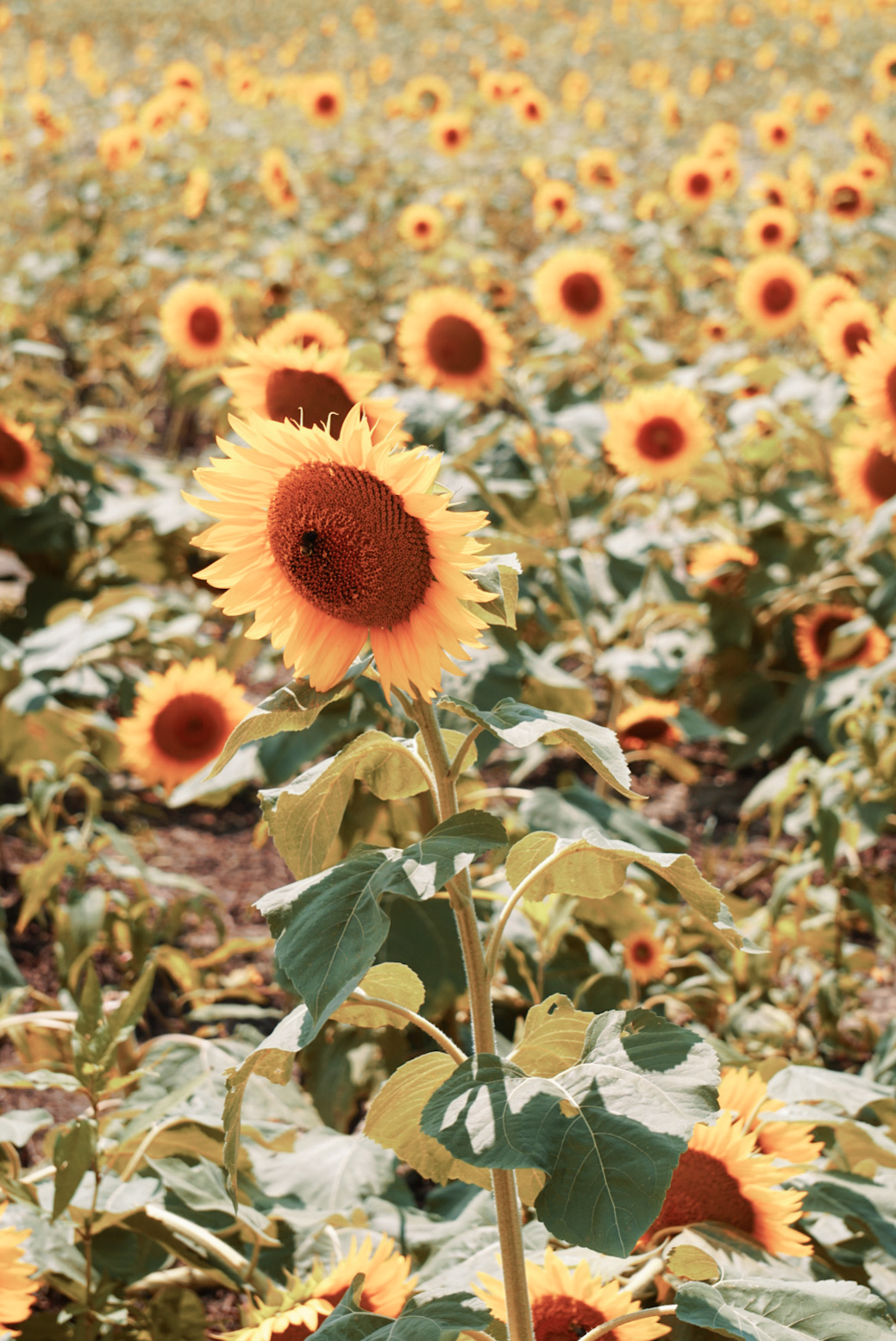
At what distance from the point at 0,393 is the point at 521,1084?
2.67 meters

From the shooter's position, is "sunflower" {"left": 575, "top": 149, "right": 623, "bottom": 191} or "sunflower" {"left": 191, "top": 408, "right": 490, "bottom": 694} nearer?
"sunflower" {"left": 191, "top": 408, "right": 490, "bottom": 694}

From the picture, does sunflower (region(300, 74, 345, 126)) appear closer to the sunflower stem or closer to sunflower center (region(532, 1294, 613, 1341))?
the sunflower stem

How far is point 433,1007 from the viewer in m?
1.61

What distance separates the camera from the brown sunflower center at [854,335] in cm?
308

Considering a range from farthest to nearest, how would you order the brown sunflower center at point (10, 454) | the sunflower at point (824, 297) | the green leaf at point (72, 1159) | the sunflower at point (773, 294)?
the sunflower at point (773, 294) → the sunflower at point (824, 297) → the brown sunflower center at point (10, 454) → the green leaf at point (72, 1159)

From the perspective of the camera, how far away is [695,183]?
5.50 metres

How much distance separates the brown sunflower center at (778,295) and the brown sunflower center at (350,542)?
10.9 ft

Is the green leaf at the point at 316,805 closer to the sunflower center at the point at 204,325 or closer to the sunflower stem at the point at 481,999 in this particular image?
the sunflower stem at the point at 481,999

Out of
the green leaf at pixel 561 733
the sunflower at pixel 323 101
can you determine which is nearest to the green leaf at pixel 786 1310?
the green leaf at pixel 561 733

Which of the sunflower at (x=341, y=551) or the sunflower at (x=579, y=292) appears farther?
the sunflower at (x=579, y=292)

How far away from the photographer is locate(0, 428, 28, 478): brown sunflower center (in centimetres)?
277

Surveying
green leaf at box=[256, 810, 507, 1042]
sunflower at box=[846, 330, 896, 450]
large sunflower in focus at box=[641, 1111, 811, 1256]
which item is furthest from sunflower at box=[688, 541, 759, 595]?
green leaf at box=[256, 810, 507, 1042]

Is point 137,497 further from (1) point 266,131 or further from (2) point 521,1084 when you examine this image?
(1) point 266,131

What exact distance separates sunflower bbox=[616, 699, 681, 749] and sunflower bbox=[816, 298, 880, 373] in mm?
1224
